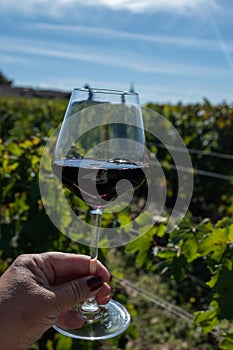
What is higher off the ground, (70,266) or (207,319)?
(70,266)

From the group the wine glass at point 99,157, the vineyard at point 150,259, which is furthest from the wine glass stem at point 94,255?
the vineyard at point 150,259

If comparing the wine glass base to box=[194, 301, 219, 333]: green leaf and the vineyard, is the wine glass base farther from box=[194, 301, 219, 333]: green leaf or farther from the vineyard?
box=[194, 301, 219, 333]: green leaf

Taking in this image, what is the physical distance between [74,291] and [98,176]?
0.37 metres

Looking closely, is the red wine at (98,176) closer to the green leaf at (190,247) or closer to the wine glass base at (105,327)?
the wine glass base at (105,327)

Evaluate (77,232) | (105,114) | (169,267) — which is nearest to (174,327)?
(77,232)

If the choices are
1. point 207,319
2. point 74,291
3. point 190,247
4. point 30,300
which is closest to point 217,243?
point 190,247

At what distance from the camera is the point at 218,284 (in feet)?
7.11

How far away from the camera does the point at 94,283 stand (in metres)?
1.61

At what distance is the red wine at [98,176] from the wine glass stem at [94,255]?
0.12 ft

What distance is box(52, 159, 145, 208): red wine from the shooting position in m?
1.55

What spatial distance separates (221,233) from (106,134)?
776mm

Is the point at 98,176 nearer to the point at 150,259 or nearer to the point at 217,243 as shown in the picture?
the point at 217,243

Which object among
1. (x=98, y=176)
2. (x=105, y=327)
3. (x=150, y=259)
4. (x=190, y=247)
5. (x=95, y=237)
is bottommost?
(x=105, y=327)

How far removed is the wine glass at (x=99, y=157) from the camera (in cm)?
157
